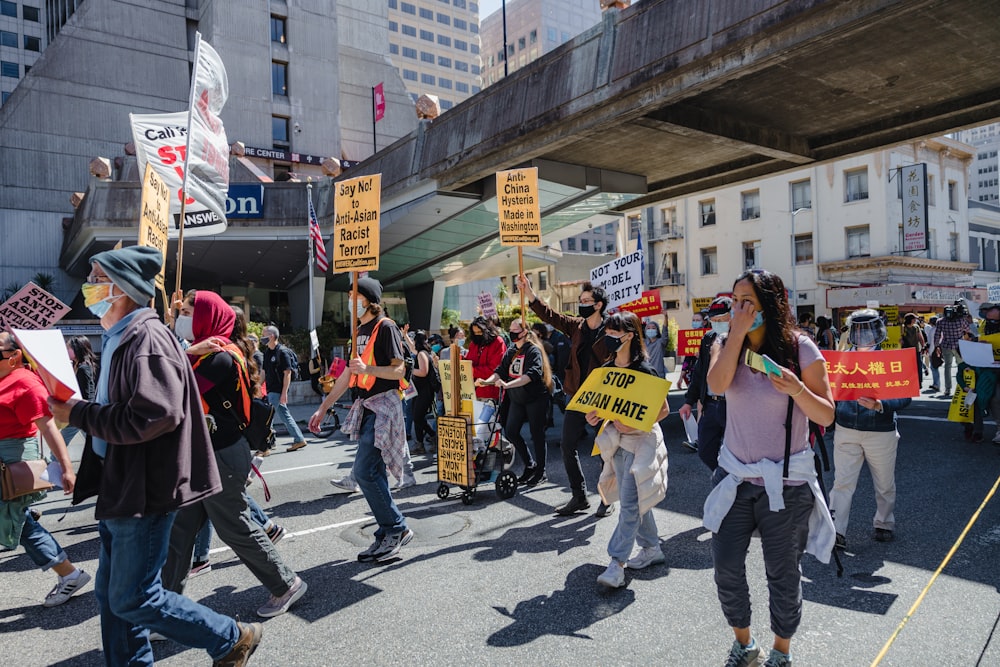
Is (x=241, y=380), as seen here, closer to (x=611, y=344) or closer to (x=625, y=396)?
(x=625, y=396)

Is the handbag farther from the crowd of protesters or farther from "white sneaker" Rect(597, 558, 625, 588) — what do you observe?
"white sneaker" Rect(597, 558, 625, 588)

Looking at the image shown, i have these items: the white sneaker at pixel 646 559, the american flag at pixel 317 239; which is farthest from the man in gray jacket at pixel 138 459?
the american flag at pixel 317 239

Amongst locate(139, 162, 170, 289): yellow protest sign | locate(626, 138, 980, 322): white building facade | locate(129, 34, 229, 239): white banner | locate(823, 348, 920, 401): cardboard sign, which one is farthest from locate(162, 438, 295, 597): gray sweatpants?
locate(626, 138, 980, 322): white building facade

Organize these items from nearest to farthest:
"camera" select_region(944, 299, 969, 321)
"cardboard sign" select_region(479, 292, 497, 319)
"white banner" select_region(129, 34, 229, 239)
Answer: "white banner" select_region(129, 34, 229, 239)
"camera" select_region(944, 299, 969, 321)
"cardboard sign" select_region(479, 292, 497, 319)

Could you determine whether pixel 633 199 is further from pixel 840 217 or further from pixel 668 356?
pixel 840 217

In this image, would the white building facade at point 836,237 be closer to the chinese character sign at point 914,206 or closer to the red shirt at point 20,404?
the chinese character sign at point 914,206

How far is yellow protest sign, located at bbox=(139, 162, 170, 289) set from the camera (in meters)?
5.39

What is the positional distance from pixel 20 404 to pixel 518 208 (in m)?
5.18

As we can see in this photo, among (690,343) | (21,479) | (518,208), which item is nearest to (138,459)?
(21,479)

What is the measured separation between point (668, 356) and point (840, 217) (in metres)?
16.9

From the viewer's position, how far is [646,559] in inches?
179

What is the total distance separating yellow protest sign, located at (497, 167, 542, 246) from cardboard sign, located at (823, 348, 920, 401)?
384cm

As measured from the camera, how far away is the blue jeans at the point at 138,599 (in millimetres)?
2615

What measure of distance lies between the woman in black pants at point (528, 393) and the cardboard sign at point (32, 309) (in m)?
4.19
